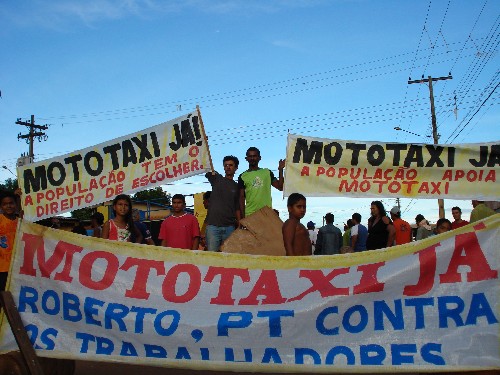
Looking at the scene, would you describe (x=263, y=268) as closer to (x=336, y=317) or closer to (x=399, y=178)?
(x=336, y=317)

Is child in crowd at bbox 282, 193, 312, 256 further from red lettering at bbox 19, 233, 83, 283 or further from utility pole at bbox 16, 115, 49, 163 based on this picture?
utility pole at bbox 16, 115, 49, 163

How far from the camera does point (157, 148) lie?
6.64 meters

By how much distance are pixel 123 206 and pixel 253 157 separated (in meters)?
1.89

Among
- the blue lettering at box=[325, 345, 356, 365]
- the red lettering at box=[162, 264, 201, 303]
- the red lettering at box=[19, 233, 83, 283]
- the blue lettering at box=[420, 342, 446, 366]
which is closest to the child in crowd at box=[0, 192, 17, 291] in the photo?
the red lettering at box=[19, 233, 83, 283]

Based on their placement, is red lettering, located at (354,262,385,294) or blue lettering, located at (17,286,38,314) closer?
red lettering, located at (354,262,385,294)

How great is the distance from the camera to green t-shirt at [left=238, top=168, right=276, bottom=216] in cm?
700

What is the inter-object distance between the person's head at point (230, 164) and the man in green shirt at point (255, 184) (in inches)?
5.2

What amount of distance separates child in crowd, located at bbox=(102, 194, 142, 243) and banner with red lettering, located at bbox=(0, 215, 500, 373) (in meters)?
1.49

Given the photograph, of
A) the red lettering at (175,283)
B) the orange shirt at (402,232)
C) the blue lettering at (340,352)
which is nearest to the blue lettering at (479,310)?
the blue lettering at (340,352)

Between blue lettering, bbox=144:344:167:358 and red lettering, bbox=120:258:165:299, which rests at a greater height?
red lettering, bbox=120:258:165:299

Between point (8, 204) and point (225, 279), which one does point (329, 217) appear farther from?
point (225, 279)

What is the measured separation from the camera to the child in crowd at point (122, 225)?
5922 mm

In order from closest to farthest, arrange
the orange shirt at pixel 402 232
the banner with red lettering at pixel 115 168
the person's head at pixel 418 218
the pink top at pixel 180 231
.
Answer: the banner with red lettering at pixel 115 168, the pink top at pixel 180 231, the orange shirt at pixel 402 232, the person's head at pixel 418 218

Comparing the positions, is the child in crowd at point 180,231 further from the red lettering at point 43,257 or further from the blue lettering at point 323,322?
the blue lettering at point 323,322
